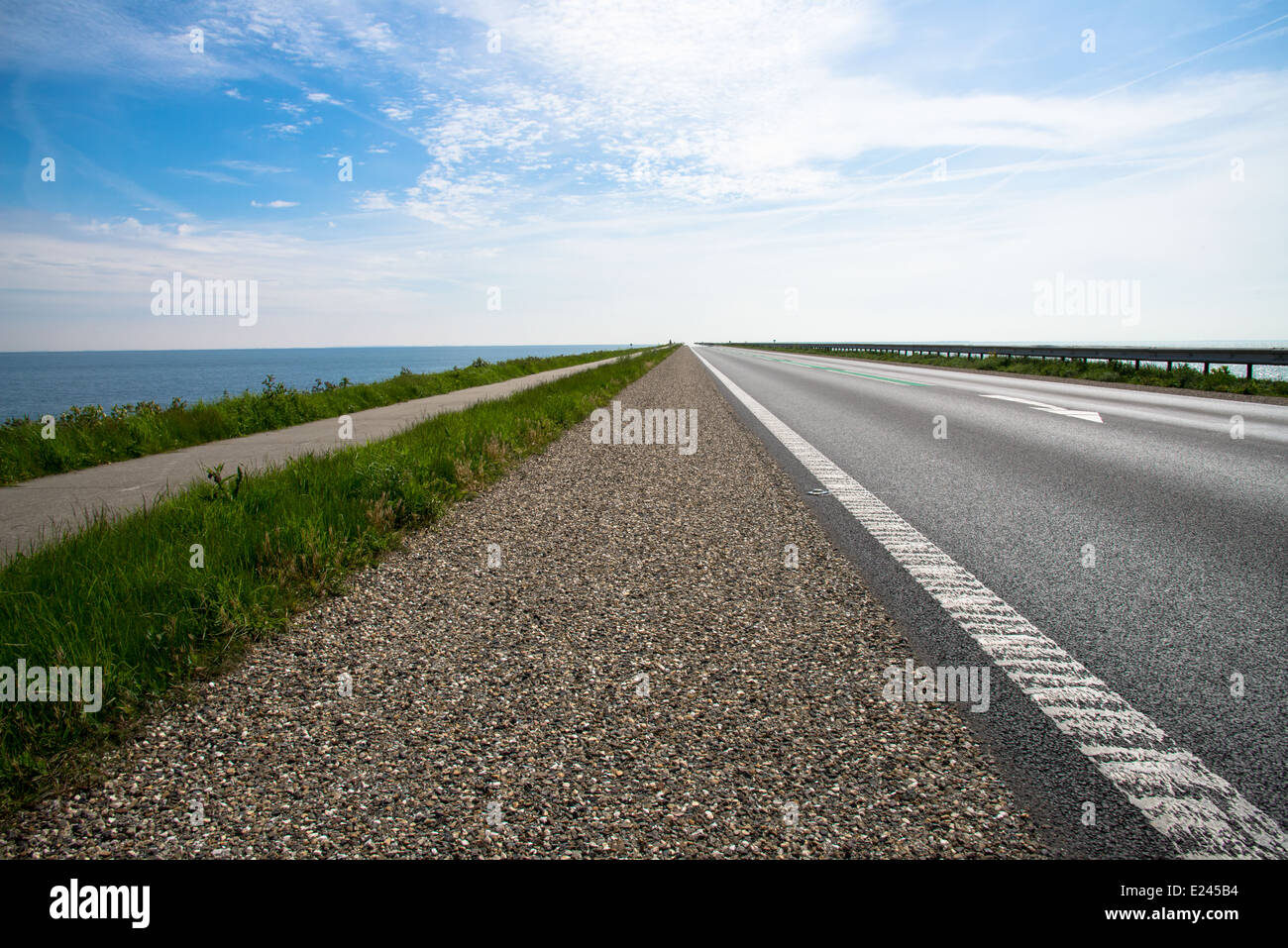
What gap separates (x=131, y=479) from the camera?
7.85 metres

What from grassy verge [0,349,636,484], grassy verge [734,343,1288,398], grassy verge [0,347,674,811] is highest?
grassy verge [734,343,1288,398]

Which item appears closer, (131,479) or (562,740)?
(562,740)

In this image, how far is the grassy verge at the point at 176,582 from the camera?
8.33 ft

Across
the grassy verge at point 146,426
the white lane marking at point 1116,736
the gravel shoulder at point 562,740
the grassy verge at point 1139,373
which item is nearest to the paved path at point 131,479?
the grassy verge at point 146,426

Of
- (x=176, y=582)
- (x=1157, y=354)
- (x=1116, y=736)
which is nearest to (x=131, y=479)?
(x=176, y=582)

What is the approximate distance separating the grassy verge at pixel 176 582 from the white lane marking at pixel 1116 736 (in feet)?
11.1

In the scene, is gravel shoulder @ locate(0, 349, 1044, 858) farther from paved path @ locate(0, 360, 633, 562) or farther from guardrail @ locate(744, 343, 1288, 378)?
guardrail @ locate(744, 343, 1288, 378)

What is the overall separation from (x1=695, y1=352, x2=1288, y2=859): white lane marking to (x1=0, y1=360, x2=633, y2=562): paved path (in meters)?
5.79

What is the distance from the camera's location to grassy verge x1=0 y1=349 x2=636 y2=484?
344 inches

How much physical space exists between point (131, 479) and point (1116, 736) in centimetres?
921

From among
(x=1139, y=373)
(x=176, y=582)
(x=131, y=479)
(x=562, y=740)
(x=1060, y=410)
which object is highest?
(x=1139, y=373)

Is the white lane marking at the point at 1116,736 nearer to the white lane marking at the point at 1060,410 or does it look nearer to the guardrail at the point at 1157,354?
the white lane marking at the point at 1060,410

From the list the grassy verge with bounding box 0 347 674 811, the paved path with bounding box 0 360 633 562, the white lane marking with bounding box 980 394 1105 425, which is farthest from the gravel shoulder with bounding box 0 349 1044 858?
the white lane marking with bounding box 980 394 1105 425

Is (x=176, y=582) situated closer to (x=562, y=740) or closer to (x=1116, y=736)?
(x=562, y=740)
